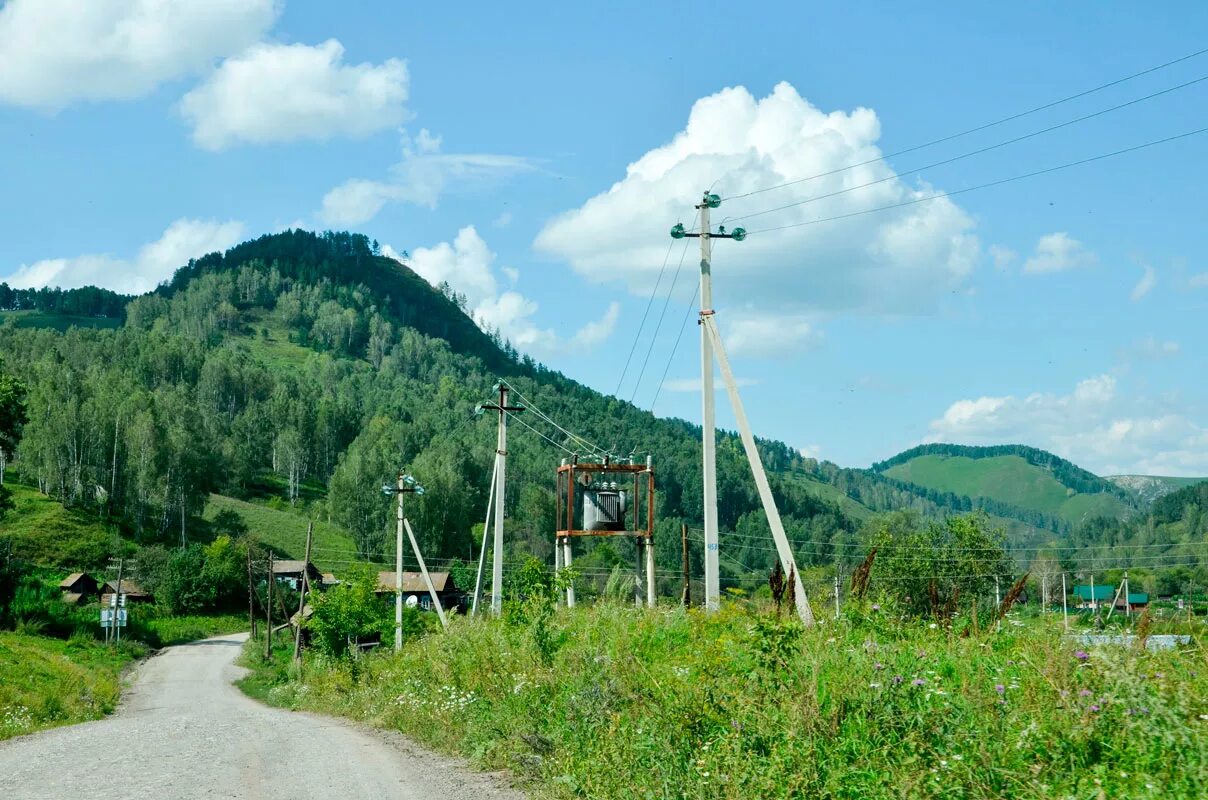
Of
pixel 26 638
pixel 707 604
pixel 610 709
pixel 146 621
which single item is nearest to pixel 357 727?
pixel 707 604

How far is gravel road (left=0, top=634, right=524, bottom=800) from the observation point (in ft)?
33.1

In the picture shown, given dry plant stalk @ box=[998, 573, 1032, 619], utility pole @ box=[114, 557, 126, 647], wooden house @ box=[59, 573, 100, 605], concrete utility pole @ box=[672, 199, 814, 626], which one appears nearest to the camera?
dry plant stalk @ box=[998, 573, 1032, 619]

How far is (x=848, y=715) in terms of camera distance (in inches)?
295

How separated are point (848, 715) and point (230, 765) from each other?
25.5 feet

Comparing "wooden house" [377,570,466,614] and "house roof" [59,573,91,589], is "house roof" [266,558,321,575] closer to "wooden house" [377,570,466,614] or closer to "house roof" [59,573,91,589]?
"wooden house" [377,570,466,614]

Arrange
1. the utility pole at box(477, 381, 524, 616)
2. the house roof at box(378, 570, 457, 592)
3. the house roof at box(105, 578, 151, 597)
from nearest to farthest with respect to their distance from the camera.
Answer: the utility pole at box(477, 381, 524, 616) < the house roof at box(105, 578, 151, 597) < the house roof at box(378, 570, 457, 592)

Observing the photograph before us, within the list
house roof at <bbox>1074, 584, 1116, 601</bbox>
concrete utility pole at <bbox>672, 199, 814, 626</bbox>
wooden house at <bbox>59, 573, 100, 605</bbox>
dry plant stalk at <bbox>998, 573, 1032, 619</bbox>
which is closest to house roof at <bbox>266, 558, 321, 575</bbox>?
wooden house at <bbox>59, 573, 100, 605</bbox>

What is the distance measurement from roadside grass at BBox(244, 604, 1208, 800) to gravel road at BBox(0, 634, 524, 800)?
0.93 meters

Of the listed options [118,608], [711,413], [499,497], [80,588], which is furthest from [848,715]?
[80,588]

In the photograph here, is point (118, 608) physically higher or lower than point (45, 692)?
lower

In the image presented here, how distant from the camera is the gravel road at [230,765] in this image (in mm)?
10086

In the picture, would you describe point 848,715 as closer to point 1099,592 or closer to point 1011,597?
point 1011,597

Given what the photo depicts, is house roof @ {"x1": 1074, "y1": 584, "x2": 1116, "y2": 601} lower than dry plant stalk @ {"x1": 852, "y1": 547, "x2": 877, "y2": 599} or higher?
lower

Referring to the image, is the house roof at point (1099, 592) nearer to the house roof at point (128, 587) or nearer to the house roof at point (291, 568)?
the house roof at point (291, 568)
